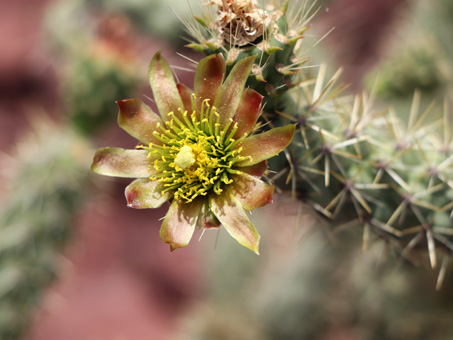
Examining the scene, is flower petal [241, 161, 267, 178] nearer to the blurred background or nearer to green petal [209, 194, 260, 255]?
green petal [209, 194, 260, 255]

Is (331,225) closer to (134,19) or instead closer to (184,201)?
(184,201)

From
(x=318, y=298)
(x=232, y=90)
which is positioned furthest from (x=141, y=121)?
(x=318, y=298)

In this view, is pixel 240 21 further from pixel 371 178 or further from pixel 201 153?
pixel 371 178

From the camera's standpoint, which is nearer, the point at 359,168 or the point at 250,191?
the point at 250,191

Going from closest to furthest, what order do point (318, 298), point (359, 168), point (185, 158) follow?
point (185, 158), point (359, 168), point (318, 298)

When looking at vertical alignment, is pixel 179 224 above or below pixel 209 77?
below

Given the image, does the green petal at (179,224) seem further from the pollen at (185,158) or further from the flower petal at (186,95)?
the flower petal at (186,95)

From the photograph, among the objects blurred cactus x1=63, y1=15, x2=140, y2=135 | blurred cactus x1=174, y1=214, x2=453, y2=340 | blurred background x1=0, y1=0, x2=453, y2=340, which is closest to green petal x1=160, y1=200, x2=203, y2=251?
blurred background x1=0, y1=0, x2=453, y2=340
